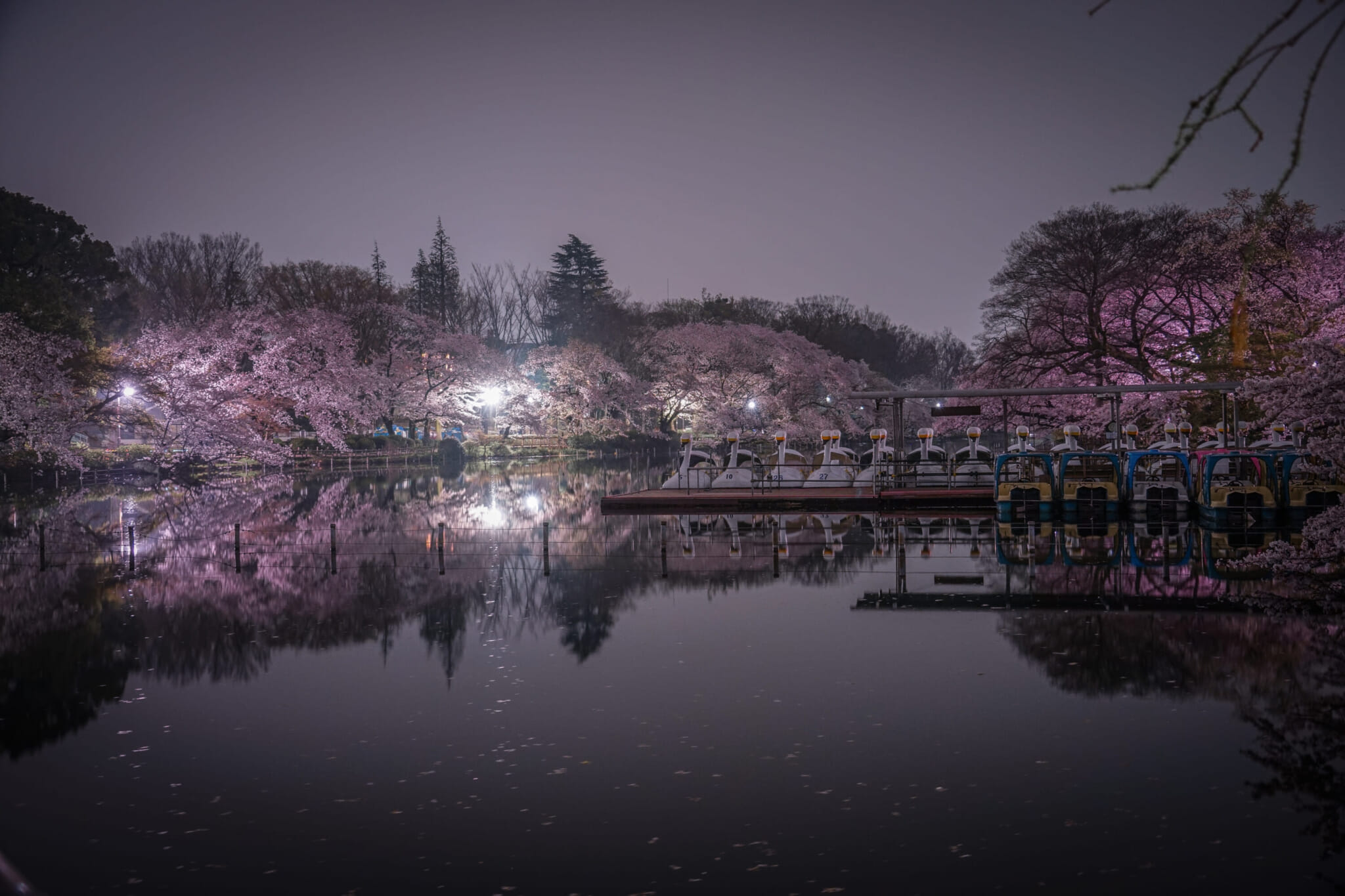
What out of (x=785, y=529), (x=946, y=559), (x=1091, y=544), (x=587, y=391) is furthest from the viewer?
(x=587, y=391)

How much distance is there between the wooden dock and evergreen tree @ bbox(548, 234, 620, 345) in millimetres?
63681

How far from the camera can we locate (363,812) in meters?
7.73

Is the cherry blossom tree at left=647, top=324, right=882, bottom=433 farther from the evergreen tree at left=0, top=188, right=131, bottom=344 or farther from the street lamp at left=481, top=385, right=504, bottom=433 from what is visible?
the evergreen tree at left=0, top=188, right=131, bottom=344

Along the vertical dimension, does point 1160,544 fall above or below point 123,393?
below

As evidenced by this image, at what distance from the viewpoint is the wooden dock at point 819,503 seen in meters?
29.4

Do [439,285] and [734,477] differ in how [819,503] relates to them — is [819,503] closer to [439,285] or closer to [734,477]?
[734,477]

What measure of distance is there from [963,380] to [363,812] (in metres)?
41.1

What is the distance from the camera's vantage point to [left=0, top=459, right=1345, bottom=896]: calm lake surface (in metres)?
6.81

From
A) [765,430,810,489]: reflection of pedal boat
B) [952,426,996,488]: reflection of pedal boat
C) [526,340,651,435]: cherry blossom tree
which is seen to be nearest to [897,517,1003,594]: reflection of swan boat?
[765,430,810,489]: reflection of pedal boat

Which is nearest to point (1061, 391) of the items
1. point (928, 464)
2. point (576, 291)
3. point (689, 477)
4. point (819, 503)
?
point (928, 464)

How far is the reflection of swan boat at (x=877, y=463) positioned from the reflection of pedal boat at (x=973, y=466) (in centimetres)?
205

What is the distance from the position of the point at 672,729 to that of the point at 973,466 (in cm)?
2569

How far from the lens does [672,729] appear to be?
9500 millimetres

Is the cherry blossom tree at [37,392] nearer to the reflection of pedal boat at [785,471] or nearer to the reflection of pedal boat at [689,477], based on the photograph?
the reflection of pedal boat at [689,477]
